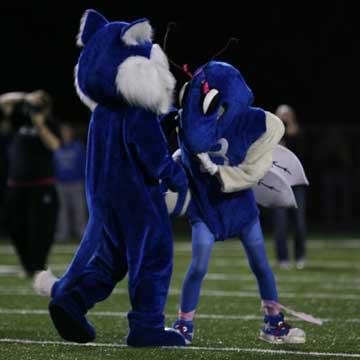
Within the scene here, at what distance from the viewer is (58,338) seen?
8000 mm

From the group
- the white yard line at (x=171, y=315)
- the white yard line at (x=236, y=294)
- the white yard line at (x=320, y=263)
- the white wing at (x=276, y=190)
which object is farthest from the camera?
the white yard line at (x=320, y=263)

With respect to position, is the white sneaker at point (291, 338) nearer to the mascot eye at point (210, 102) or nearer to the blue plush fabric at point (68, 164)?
the mascot eye at point (210, 102)

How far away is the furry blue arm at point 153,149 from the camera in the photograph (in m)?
7.26

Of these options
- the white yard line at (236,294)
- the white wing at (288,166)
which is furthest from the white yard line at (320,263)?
the white wing at (288,166)

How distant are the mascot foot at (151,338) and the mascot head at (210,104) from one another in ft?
3.88

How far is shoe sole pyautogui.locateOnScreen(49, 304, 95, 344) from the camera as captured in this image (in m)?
7.16

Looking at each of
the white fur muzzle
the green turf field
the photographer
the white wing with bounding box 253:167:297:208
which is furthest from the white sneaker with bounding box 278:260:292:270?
the white fur muzzle

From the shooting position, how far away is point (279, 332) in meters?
7.86

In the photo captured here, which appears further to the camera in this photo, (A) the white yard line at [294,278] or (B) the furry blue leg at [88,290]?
(A) the white yard line at [294,278]

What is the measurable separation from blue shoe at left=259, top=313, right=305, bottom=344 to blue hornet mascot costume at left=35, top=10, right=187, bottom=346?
2.48ft

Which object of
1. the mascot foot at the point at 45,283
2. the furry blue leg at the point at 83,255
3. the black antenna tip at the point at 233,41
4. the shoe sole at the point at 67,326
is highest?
the black antenna tip at the point at 233,41

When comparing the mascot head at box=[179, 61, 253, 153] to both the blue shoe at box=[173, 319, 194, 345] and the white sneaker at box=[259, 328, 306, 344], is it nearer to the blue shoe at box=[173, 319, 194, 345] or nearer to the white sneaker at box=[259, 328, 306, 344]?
the blue shoe at box=[173, 319, 194, 345]

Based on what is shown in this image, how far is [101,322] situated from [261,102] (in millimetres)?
21301

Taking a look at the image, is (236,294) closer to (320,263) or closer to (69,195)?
(320,263)
